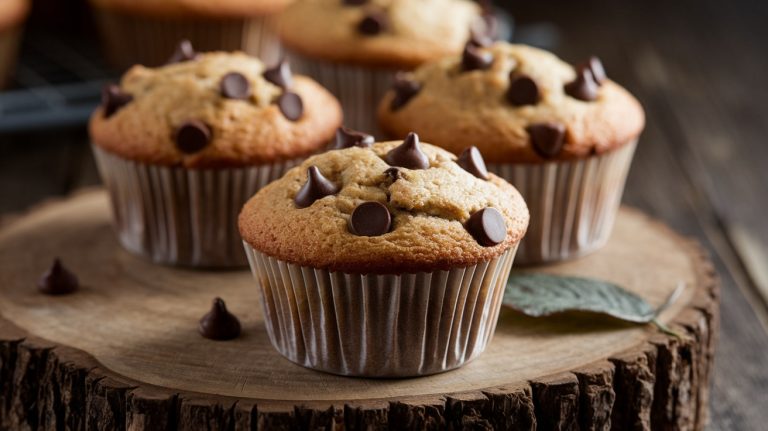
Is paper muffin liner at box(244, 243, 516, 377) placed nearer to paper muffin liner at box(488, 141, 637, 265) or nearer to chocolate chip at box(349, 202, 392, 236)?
chocolate chip at box(349, 202, 392, 236)

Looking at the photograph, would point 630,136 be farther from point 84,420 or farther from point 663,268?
point 84,420

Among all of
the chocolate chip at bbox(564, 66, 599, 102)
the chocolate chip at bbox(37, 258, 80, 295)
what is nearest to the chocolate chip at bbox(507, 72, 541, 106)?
the chocolate chip at bbox(564, 66, 599, 102)

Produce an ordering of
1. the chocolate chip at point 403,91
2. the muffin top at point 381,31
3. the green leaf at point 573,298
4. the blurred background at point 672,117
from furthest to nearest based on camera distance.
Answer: the blurred background at point 672,117
the muffin top at point 381,31
the chocolate chip at point 403,91
the green leaf at point 573,298

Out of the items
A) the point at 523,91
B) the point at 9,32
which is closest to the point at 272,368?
the point at 523,91

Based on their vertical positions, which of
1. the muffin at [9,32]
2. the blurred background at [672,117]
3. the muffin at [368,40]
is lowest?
the blurred background at [672,117]

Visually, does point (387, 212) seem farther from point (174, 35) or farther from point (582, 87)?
point (174, 35)

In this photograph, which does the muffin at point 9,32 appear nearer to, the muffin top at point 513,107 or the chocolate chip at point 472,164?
the muffin top at point 513,107

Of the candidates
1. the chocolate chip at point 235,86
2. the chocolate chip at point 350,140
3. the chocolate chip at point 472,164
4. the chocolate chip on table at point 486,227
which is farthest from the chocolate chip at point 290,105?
the chocolate chip on table at point 486,227
